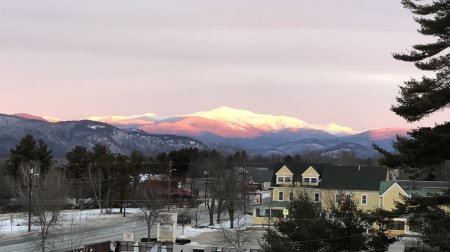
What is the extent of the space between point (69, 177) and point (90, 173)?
4907 mm

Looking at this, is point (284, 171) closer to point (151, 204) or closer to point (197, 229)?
point (197, 229)

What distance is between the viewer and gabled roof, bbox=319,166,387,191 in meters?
61.7

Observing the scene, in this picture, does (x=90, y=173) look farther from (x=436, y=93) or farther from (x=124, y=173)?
(x=436, y=93)

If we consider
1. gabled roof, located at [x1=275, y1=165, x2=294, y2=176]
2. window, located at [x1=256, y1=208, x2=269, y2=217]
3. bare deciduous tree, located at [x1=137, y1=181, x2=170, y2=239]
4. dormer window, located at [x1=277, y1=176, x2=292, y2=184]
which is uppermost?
gabled roof, located at [x1=275, y1=165, x2=294, y2=176]

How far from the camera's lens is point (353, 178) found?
62812 millimetres

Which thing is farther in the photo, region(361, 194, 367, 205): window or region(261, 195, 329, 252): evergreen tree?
region(361, 194, 367, 205): window

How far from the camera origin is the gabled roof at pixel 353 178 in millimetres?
61725

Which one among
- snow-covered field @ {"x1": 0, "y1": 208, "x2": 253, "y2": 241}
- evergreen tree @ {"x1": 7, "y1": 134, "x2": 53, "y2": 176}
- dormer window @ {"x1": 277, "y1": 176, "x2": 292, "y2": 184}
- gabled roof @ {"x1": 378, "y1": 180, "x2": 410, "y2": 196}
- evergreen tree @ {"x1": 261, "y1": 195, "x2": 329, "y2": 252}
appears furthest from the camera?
evergreen tree @ {"x1": 7, "y1": 134, "x2": 53, "y2": 176}

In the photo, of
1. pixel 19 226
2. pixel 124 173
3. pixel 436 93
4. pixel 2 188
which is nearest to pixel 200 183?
pixel 124 173

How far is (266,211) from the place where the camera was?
203 feet

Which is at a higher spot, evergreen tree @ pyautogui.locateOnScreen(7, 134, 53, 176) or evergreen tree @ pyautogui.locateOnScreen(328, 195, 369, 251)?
evergreen tree @ pyautogui.locateOnScreen(7, 134, 53, 176)

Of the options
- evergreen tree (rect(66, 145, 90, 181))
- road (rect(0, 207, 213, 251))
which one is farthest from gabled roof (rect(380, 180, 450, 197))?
evergreen tree (rect(66, 145, 90, 181))

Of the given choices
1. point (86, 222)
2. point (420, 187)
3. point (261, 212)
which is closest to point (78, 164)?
point (86, 222)

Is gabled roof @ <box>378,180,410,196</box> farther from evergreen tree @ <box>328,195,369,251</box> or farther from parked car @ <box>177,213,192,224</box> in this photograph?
evergreen tree @ <box>328,195,369,251</box>
